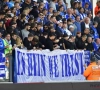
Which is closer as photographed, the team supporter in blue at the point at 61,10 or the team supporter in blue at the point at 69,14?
the team supporter in blue at the point at 61,10

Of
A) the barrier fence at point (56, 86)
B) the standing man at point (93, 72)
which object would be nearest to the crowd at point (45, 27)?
the standing man at point (93, 72)

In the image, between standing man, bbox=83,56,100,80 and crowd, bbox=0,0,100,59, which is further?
crowd, bbox=0,0,100,59

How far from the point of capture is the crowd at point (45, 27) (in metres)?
14.8

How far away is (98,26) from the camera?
19359mm

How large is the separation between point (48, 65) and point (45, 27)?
72.8 inches

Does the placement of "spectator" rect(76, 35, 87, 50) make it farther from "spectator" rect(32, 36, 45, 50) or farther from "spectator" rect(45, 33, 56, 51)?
"spectator" rect(32, 36, 45, 50)

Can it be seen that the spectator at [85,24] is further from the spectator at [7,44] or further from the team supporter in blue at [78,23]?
the spectator at [7,44]

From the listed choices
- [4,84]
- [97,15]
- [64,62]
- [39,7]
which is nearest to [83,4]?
[97,15]

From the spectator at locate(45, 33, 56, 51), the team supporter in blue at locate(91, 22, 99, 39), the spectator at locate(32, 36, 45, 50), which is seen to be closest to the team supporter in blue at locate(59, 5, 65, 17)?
the team supporter in blue at locate(91, 22, 99, 39)

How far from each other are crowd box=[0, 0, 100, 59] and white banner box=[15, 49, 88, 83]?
0.31m

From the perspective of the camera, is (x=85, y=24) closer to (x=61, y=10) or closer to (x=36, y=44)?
(x=61, y=10)

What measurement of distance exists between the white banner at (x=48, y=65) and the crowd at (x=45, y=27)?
31 centimetres

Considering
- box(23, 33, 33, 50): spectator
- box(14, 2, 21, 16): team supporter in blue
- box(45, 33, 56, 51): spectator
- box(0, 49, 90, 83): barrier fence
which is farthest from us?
box(14, 2, 21, 16): team supporter in blue

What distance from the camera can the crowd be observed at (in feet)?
48.5
